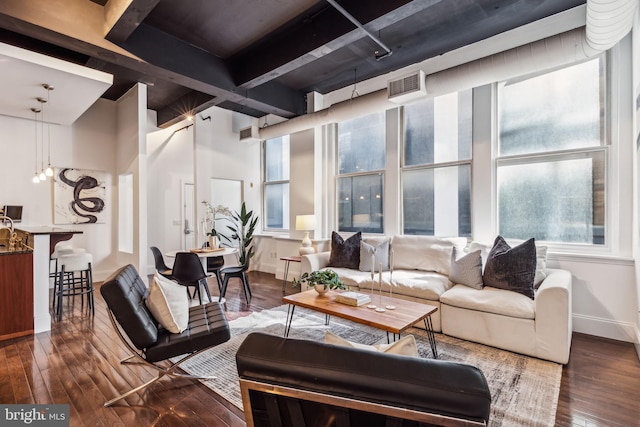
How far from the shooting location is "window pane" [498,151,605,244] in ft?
11.0

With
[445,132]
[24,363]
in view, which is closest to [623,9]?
[445,132]

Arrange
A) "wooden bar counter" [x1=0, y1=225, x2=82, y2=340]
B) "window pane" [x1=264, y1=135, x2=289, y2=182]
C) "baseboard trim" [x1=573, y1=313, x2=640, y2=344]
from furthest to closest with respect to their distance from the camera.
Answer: "window pane" [x1=264, y1=135, x2=289, y2=182], "wooden bar counter" [x1=0, y1=225, x2=82, y2=340], "baseboard trim" [x1=573, y1=313, x2=640, y2=344]

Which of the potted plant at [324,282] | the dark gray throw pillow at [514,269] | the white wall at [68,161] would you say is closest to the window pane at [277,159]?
the white wall at [68,161]

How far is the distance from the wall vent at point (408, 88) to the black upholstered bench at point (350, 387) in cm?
372

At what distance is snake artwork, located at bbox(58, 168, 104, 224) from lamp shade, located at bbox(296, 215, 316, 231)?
3735 mm

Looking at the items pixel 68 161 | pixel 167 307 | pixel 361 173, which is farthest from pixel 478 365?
pixel 68 161

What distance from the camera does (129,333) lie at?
2.03m

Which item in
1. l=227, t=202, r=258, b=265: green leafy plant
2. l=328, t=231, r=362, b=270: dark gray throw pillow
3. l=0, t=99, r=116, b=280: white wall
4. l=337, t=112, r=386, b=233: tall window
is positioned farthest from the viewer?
l=227, t=202, r=258, b=265: green leafy plant

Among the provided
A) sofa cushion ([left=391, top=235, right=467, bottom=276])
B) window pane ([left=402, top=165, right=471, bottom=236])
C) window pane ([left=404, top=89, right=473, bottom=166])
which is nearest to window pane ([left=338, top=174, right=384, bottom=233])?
window pane ([left=402, top=165, right=471, bottom=236])

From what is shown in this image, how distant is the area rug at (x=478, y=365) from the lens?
2.02 m

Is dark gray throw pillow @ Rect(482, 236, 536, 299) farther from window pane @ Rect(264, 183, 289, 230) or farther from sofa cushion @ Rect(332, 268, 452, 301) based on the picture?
window pane @ Rect(264, 183, 289, 230)

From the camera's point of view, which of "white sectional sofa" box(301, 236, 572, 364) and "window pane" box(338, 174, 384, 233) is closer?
"white sectional sofa" box(301, 236, 572, 364)

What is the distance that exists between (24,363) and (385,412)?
3.31 metres

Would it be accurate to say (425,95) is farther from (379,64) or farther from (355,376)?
(355,376)
